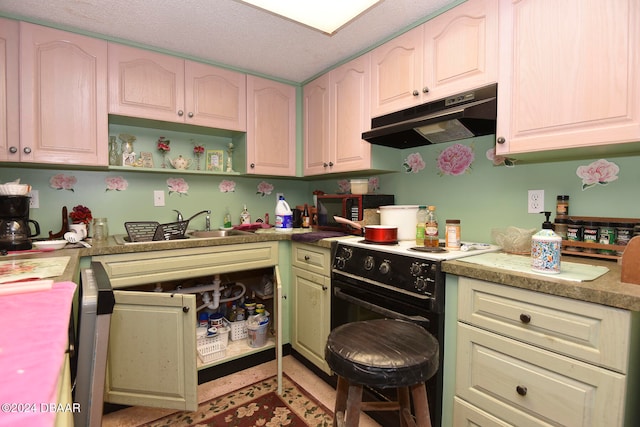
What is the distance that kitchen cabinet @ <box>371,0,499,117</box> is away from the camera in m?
1.40

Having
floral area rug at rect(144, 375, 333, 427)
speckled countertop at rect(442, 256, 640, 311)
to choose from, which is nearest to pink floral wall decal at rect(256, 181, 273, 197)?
floral area rug at rect(144, 375, 333, 427)

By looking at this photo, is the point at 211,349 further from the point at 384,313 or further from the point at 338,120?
the point at 338,120

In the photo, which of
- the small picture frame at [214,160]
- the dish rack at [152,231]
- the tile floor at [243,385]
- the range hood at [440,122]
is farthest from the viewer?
the small picture frame at [214,160]

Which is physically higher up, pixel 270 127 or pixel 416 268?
pixel 270 127

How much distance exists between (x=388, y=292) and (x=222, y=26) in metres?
1.66

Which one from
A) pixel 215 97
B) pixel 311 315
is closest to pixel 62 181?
pixel 215 97

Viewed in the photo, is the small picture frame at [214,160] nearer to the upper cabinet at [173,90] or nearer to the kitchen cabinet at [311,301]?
the upper cabinet at [173,90]

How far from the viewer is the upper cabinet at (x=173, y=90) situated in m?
1.87

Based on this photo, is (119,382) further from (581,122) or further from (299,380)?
(581,122)

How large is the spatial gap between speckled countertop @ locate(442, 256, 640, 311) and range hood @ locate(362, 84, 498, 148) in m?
0.67

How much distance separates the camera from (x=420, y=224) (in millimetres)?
1669

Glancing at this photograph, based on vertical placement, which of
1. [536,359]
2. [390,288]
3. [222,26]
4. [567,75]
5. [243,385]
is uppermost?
[222,26]

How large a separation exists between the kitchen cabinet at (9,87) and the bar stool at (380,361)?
1.89 meters

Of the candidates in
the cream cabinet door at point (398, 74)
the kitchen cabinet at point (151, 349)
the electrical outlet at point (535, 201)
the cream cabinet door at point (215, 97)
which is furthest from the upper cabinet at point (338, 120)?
the kitchen cabinet at point (151, 349)
